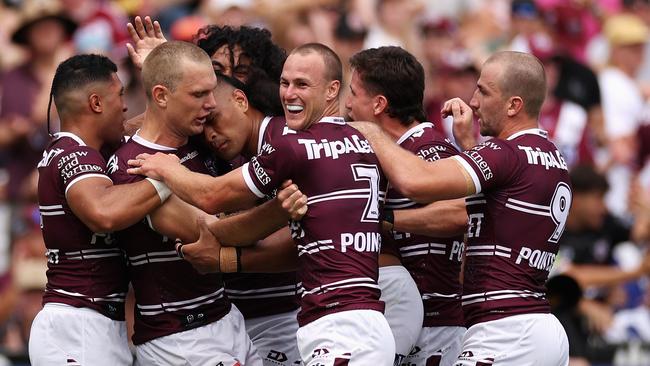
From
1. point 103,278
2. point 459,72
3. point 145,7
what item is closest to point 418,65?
point 103,278

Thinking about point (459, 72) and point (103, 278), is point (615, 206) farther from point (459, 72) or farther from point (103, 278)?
point (103, 278)

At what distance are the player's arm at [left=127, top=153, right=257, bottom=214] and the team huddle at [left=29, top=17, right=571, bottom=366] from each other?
0.04 feet

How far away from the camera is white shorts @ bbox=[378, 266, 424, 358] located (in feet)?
31.8

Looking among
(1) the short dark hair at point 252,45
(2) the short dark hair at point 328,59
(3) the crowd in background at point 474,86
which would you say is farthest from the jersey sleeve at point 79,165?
(3) the crowd in background at point 474,86

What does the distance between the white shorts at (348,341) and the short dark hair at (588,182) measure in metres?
7.18

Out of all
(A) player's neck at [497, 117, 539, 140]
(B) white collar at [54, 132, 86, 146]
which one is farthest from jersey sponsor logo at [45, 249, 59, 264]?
(A) player's neck at [497, 117, 539, 140]

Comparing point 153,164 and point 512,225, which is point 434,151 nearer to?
point 512,225

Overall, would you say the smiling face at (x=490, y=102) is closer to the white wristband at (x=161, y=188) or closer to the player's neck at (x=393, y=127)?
the player's neck at (x=393, y=127)

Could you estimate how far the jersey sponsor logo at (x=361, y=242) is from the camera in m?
8.66

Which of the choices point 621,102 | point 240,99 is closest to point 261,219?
point 240,99

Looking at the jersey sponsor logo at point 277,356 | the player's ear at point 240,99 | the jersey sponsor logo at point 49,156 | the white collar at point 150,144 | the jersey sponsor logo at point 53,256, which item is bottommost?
the jersey sponsor logo at point 277,356

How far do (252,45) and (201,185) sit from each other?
76.3 inches

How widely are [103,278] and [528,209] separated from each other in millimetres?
2867

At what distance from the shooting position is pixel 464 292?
937 cm
